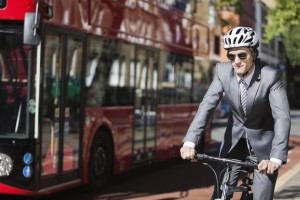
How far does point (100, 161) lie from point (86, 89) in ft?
4.25

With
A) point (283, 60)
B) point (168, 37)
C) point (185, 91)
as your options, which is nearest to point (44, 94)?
point (168, 37)

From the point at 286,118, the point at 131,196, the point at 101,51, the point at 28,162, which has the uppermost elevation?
the point at 101,51

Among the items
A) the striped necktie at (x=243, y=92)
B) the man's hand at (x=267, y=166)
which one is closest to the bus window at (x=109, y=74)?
the striped necktie at (x=243, y=92)

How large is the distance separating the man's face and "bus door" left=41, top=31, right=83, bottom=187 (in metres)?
4.22

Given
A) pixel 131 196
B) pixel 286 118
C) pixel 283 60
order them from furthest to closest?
pixel 283 60 → pixel 131 196 → pixel 286 118

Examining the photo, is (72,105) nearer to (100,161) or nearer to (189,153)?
(100,161)

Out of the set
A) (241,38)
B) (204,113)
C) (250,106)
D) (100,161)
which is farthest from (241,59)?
(100,161)

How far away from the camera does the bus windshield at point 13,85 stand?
802 centimetres

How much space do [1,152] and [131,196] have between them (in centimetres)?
253

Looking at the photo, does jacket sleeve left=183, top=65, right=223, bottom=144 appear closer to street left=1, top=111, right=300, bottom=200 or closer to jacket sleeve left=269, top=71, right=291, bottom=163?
jacket sleeve left=269, top=71, right=291, bottom=163

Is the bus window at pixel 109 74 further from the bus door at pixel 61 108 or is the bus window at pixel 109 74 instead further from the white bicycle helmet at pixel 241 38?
the white bicycle helmet at pixel 241 38

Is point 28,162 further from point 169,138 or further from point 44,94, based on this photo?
point 169,138

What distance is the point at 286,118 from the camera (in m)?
4.26

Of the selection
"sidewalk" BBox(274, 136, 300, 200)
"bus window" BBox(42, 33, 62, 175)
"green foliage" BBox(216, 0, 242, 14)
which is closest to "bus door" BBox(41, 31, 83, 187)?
"bus window" BBox(42, 33, 62, 175)
